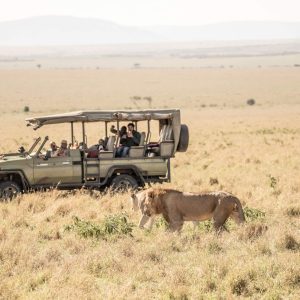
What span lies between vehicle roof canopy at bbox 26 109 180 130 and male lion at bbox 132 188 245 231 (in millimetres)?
A: 4668

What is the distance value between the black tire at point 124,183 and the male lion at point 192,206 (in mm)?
4466

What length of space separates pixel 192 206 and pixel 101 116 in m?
5.07

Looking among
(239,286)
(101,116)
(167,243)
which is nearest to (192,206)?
(167,243)

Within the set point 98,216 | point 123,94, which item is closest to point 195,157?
point 98,216

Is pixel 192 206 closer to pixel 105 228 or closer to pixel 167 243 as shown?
pixel 167 243

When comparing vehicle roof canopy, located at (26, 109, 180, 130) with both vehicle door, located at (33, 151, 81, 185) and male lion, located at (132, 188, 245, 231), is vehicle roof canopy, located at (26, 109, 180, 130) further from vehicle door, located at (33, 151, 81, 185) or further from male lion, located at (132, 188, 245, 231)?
male lion, located at (132, 188, 245, 231)

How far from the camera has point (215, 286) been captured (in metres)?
7.73

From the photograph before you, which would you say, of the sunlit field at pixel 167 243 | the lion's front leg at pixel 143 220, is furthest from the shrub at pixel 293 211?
the lion's front leg at pixel 143 220

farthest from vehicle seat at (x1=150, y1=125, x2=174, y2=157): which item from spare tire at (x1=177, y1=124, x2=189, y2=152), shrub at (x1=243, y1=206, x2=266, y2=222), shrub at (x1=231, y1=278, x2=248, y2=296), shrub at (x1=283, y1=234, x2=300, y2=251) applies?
shrub at (x1=231, y1=278, x2=248, y2=296)

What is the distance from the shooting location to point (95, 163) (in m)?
14.7

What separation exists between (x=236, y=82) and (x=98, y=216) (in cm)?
8636

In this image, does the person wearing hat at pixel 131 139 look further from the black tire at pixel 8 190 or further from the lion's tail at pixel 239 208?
the lion's tail at pixel 239 208

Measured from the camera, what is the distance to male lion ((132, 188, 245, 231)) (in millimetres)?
10188

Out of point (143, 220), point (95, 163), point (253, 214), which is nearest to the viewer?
point (143, 220)
